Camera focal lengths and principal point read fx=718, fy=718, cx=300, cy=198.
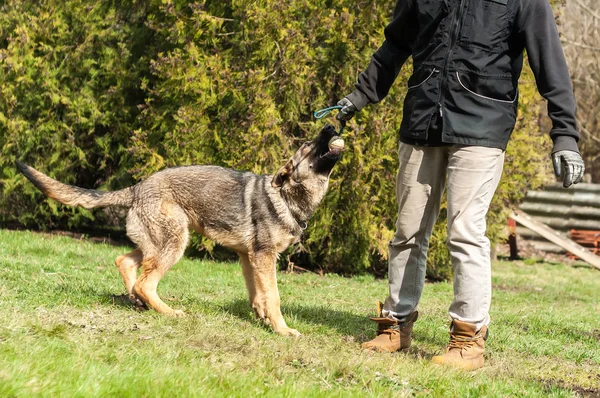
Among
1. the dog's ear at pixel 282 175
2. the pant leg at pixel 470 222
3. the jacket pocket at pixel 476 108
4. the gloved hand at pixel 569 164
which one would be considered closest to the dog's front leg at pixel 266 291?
the dog's ear at pixel 282 175

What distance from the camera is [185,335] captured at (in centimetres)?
479

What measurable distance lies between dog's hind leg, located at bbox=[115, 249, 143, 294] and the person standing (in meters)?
2.46

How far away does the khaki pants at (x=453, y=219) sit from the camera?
472cm

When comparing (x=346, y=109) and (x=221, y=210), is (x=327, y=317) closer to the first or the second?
(x=221, y=210)

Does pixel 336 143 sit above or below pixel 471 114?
below

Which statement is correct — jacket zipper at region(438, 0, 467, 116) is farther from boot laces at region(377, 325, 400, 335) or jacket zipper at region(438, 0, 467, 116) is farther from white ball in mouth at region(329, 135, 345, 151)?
boot laces at region(377, 325, 400, 335)

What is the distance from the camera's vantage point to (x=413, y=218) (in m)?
5.08

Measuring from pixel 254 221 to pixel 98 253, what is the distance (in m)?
4.23

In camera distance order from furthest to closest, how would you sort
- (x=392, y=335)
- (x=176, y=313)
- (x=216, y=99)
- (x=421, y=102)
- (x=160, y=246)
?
(x=216, y=99), (x=160, y=246), (x=176, y=313), (x=392, y=335), (x=421, y=102)

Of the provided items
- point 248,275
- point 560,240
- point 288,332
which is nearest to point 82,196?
point 248,275

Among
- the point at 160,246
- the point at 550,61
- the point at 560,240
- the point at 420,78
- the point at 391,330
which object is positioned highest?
the point at 550,61

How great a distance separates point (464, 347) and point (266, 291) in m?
1.64

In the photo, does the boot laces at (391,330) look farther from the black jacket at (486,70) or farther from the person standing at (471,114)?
the black jacket at (486,70)

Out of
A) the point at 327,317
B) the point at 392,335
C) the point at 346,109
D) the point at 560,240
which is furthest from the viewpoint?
the point at 560,240
